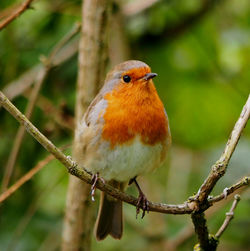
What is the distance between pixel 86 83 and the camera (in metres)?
3.52

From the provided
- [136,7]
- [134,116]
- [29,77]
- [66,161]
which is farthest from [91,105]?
[136,7]

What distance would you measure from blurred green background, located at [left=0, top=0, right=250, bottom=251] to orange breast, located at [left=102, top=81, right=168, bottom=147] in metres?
0.81

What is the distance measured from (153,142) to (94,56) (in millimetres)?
731

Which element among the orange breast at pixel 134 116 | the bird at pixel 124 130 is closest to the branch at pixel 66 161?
the bird at pixel 124 130

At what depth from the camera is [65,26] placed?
4734mm

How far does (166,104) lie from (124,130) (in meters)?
2.00

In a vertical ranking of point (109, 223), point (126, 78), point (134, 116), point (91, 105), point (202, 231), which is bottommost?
point (202, 231)

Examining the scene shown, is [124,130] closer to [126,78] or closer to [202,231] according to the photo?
[126,78]

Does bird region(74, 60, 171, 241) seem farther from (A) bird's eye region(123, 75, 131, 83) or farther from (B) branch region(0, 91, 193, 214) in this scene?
(B) branch region(0, 91, 193, 214)

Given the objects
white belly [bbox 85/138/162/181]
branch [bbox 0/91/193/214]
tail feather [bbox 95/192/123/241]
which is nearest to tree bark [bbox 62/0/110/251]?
tail feather [bbox 95/192/123/241]

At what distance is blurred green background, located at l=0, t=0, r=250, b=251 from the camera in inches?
171

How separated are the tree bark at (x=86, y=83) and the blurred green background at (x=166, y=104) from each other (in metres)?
0.48

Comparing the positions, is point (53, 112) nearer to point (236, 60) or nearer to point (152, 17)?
point (152, 17)

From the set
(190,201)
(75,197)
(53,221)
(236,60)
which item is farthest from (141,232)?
(190,201)
